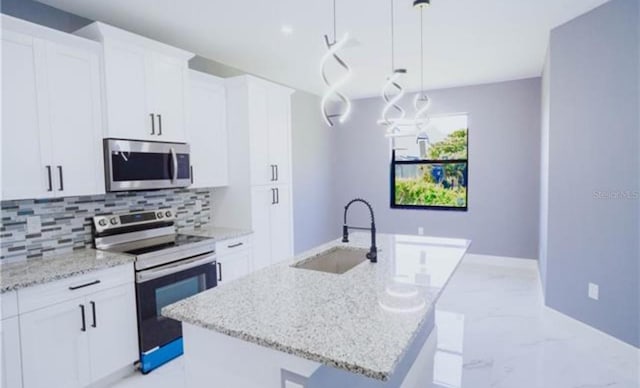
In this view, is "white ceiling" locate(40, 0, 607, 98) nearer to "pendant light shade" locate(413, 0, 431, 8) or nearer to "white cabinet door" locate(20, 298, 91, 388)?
"pendant light shade" locate(413, 0, 431, 8)

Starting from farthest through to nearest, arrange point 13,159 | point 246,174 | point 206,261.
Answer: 1. point 246,174
2. point 206,261
3. point 13,159

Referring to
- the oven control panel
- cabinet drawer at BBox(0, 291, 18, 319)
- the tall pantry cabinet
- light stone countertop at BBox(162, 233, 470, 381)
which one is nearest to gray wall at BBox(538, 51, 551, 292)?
light stone countertop at BBox(162, 233, 470, 381)

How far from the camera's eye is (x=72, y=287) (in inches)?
85.5

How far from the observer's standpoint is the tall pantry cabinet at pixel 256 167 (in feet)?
11.9

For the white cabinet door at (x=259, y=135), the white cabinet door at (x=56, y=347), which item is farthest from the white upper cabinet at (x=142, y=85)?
the white cabinet door at (x=56, y=347)

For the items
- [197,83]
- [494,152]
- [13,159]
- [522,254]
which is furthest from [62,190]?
[522,254]

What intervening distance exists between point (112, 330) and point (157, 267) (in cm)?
49

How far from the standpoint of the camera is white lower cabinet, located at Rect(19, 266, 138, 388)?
2023 mm

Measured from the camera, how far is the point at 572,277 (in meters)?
3.21

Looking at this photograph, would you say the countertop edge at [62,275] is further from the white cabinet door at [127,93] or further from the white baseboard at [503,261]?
the white baseboard at [503,261]

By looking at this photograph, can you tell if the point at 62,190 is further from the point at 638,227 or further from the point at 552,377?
the point at 638,227

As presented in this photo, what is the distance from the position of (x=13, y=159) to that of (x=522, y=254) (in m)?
5.72

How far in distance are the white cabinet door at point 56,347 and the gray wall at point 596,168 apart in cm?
390

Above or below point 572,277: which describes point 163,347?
below
